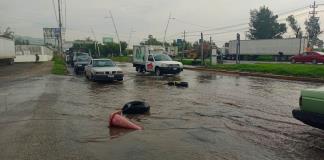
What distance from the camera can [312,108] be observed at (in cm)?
638

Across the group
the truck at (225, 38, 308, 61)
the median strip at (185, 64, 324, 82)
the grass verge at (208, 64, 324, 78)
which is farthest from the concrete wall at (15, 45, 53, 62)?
the grass verge at (208, 64, 324, 78)

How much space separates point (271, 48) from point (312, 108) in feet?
148

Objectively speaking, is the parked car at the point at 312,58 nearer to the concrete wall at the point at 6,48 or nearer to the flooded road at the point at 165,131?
the flooded road at the point at 165,131

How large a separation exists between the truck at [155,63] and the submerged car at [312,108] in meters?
17.3

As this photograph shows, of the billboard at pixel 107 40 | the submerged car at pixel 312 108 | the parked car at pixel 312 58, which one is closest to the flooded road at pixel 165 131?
the submerged car at pixel 312 108

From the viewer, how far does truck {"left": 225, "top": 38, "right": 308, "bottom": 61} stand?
4603 centimetres

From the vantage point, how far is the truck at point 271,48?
4603cm

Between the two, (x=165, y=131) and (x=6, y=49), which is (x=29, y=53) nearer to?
(x=6, y=49)

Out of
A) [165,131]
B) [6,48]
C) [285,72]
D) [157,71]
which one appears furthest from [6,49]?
[165,131]

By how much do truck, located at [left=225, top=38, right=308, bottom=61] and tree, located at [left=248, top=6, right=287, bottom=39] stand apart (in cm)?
4151

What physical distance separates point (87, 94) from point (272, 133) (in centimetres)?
879

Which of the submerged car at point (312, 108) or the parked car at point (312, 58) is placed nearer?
the submerged car at point (312, 108)

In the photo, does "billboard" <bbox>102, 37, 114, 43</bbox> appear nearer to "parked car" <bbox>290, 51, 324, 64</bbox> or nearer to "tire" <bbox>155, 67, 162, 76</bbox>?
"parked car" <bbox>290, 51, 324, 64</bbox>

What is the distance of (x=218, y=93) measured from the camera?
14312 millimetres
